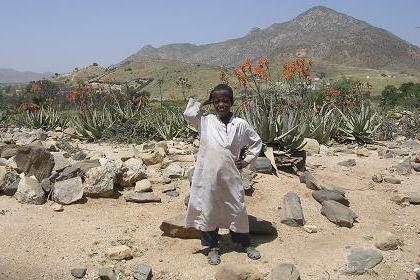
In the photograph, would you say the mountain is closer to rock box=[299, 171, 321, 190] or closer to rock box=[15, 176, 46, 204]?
rock box=[299, 171, 321, 190]

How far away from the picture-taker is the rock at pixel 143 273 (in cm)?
372

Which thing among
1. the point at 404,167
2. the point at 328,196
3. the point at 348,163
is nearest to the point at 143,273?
the point at 328,196

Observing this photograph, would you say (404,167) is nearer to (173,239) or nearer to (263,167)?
(263,167)

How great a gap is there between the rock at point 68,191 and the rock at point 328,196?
2.50m

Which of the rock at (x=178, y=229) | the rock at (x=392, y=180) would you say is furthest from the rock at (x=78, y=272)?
the rock at (x=392, y=180)

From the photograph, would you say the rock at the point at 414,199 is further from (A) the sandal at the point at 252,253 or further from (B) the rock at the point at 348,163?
(A) the sandal at the point at 252,253

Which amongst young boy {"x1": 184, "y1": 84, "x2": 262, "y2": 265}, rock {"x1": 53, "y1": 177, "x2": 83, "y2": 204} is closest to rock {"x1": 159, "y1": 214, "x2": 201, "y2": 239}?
young boy {"x1": 184, "y1": 84, "x2": 262, "y2": 265}

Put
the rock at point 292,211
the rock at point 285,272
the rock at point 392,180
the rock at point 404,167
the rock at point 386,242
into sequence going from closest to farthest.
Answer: the rock at point 285,272 < the rock at point 386,242 < the rock at point 292,211 < the rock at point 392,180 < the rock at point 404,167

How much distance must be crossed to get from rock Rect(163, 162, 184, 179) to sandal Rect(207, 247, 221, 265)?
5.93 ft

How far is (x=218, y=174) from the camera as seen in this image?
387 cm

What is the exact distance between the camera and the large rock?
535cm

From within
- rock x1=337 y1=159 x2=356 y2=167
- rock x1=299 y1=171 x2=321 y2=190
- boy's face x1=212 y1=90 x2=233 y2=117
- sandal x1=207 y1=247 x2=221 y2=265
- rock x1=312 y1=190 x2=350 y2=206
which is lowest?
sandal x1=207 y1=247 x2=221 y2=265

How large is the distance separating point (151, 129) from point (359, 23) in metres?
152

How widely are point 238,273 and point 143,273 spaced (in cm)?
75
